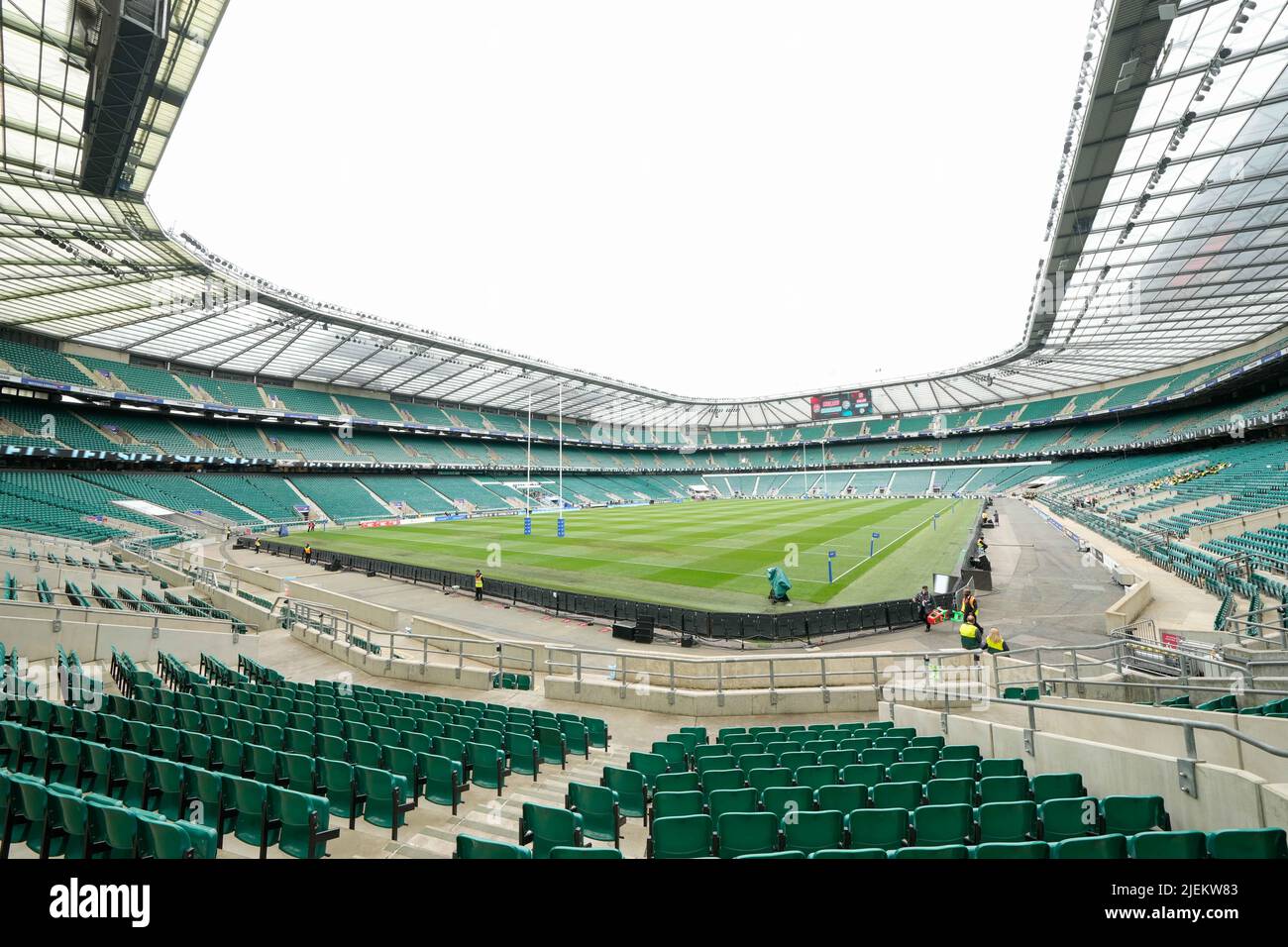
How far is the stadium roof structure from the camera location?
49.2 feet

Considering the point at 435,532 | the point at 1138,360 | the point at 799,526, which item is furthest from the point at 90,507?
the point at 1138,360

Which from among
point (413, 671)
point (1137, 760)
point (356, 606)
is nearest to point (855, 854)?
point (1137, 760)

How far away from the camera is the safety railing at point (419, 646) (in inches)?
538

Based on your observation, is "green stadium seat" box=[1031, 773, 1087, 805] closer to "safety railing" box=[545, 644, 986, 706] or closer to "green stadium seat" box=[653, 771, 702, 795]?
"green stadium seat" box=[653, 771, 702, 795]

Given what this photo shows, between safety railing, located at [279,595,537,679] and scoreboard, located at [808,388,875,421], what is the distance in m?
89.4

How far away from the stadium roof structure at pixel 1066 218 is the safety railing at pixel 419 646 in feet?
50.5

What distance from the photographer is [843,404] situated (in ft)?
318

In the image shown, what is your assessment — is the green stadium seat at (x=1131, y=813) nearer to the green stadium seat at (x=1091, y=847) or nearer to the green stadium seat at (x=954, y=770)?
the green stadium seat at (x=1091, y=847)

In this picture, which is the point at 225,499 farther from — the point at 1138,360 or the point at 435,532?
the point at 1138,360

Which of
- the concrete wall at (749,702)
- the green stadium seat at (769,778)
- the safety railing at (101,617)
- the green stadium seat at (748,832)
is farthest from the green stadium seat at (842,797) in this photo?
the safety railing at (101,617)

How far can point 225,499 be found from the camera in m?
49.7

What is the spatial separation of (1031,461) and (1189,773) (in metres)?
97.9

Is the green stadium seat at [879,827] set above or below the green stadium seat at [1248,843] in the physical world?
below
